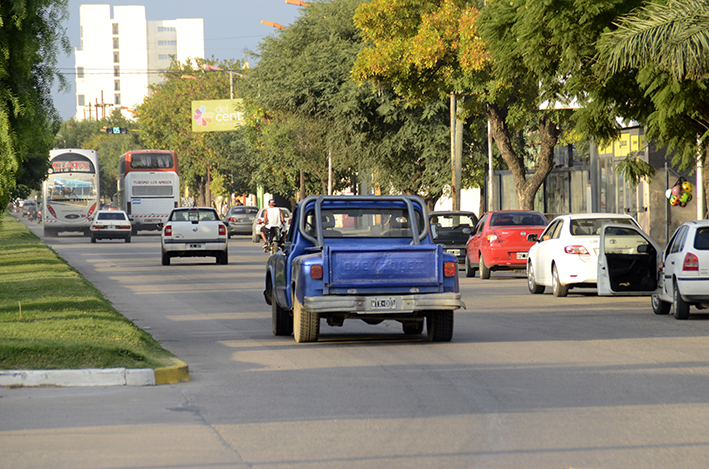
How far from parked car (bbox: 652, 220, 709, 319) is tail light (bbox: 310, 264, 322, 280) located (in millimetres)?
5917

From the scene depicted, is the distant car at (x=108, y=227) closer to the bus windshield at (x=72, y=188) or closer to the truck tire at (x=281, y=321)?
the bus windshield at (x=72, y=188)

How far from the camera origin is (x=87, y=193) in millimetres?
58688

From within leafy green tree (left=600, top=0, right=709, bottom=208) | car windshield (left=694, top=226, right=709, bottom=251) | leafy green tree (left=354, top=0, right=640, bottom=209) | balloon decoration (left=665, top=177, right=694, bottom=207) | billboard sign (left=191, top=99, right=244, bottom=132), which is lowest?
car windshield (left=694, top=226, right=709, bottom=251)

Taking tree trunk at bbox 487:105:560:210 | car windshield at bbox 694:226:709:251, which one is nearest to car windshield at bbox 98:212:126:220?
tree trunk at bbox 487:105:560:210

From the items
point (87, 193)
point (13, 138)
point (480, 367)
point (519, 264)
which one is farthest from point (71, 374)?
point (87, 193)

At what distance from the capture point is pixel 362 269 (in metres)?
11.9

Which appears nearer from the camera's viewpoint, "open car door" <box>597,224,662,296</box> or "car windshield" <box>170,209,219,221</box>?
"open car door" <box>597,224,662,296</box>

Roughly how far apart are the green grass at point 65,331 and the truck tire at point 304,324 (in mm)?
1696

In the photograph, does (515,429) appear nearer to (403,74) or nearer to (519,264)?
(519,264)

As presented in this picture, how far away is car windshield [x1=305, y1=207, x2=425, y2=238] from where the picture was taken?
13.2m

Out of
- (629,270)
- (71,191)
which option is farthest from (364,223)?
(71,191)

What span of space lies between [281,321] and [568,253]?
7.14m

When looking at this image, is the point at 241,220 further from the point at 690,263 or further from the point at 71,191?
the point at 690,263

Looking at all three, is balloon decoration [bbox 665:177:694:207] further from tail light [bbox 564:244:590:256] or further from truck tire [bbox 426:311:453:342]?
truck tire [bbox 426:311:453:342]
